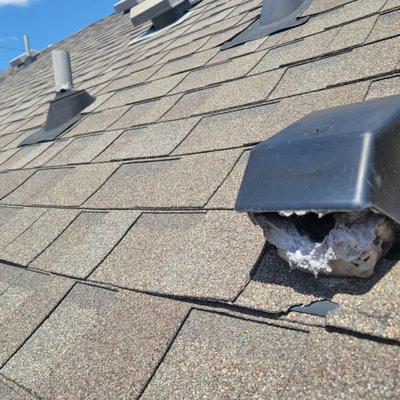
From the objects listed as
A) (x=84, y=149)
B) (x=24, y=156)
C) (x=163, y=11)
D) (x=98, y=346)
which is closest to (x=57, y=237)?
(x=98, y=346)

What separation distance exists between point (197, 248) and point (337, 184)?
67 cm

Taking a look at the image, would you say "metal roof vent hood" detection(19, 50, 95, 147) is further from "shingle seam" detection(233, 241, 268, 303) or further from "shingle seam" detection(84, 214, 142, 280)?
"shingle seam" detection(233, 241, 268, 303)

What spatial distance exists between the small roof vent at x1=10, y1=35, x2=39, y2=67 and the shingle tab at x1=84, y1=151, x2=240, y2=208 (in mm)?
10464

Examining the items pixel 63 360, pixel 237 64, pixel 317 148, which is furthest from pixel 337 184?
pixel 237 64

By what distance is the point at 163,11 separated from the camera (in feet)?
16.2

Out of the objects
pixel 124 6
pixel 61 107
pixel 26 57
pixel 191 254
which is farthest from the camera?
pixel 26 57

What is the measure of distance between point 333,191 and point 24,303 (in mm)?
1453

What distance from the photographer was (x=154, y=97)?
3113mm

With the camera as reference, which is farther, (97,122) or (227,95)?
(97,122)

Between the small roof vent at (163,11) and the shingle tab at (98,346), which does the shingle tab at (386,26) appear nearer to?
the shingle tab at (98,346)

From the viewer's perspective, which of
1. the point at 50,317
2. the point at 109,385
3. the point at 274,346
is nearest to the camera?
the point at 274,346

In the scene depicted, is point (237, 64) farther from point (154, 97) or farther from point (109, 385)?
point (109, 385)

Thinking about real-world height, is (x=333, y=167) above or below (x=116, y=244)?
above

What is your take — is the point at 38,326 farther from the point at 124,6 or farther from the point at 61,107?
the point at 124,6
